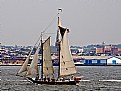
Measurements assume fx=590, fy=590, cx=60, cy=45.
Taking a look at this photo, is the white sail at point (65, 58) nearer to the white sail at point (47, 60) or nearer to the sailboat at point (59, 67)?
the sailboat at point (59, 67)

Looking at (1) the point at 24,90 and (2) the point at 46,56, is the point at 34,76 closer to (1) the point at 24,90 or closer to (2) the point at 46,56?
(2) the point at 46,56

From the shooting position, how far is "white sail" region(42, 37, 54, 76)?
7977 cm

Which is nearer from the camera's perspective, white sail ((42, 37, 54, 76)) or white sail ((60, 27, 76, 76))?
white sail ((60, 27, 76, 76))

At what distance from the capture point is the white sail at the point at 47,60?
7977 cm

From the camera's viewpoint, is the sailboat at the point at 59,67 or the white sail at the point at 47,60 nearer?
the sailboat at the point at 59,67

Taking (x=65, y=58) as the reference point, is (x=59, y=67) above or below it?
below

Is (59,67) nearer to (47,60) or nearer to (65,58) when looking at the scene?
(65,58)

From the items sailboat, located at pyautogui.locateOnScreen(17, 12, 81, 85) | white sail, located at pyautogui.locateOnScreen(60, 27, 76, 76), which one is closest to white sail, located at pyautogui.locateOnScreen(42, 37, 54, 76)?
sailboat, located at pyautogui.locateOnScreen(17, 12, 81, 85)

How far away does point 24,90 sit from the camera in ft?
231

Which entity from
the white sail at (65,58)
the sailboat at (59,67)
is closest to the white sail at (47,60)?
the sailboat at (59,67)

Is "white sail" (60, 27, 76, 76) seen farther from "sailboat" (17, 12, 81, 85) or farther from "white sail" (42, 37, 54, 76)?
"white sail" (42, 37, 54, 76)

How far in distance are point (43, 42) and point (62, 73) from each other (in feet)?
18.8

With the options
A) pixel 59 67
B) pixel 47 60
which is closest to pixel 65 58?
pixel 59 67

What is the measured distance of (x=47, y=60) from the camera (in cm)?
8044
